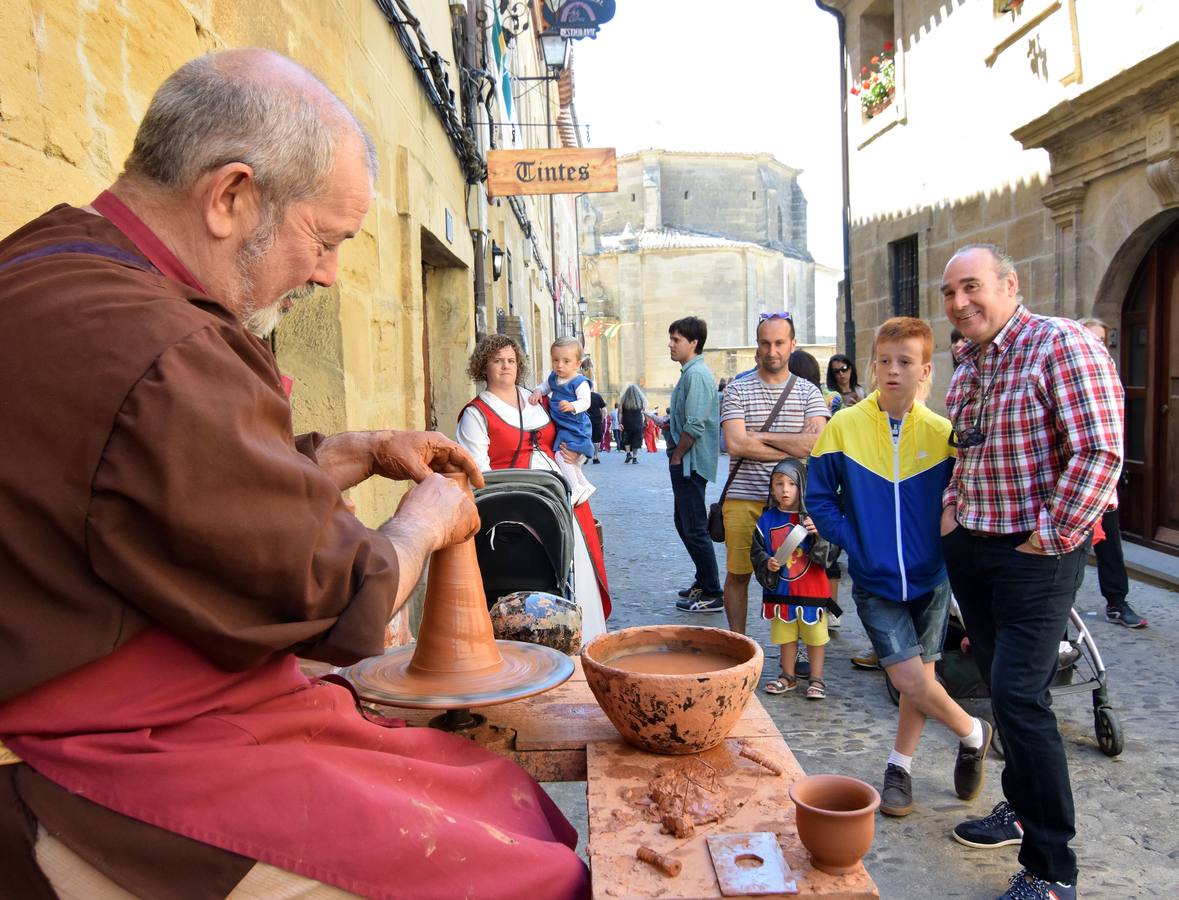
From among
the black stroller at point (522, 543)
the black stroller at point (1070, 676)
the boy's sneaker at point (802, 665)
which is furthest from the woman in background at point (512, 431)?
the black stroller at point (1070, 676)

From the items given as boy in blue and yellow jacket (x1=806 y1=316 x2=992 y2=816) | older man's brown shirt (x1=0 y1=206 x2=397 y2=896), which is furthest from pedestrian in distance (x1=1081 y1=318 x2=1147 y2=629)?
older man's brown shirt (x1=0 y1=206 x2=397 y2=896)

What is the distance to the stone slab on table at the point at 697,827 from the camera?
1.28 metres

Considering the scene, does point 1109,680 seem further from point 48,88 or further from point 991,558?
point 48,88

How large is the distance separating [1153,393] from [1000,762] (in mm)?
5126

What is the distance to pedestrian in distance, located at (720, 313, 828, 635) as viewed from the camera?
492 cm

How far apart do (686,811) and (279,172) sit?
1.20 m

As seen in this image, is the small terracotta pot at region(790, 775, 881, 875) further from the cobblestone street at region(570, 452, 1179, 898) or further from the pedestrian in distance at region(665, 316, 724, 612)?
the pedestrian in distance at region(665, 316, 724, 612)

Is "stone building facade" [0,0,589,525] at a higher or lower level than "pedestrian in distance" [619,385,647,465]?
higher

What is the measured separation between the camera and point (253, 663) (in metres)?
1.22

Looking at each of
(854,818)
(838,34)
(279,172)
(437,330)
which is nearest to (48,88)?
(279,172)

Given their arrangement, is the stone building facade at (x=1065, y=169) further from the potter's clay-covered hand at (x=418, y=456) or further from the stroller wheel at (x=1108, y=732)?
the potter's clay-covered hand at (x=418, y=456)

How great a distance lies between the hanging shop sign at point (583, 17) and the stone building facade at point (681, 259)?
94.4 feet

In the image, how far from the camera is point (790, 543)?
4.48m

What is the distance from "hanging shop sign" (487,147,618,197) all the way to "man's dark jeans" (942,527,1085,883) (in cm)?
620
